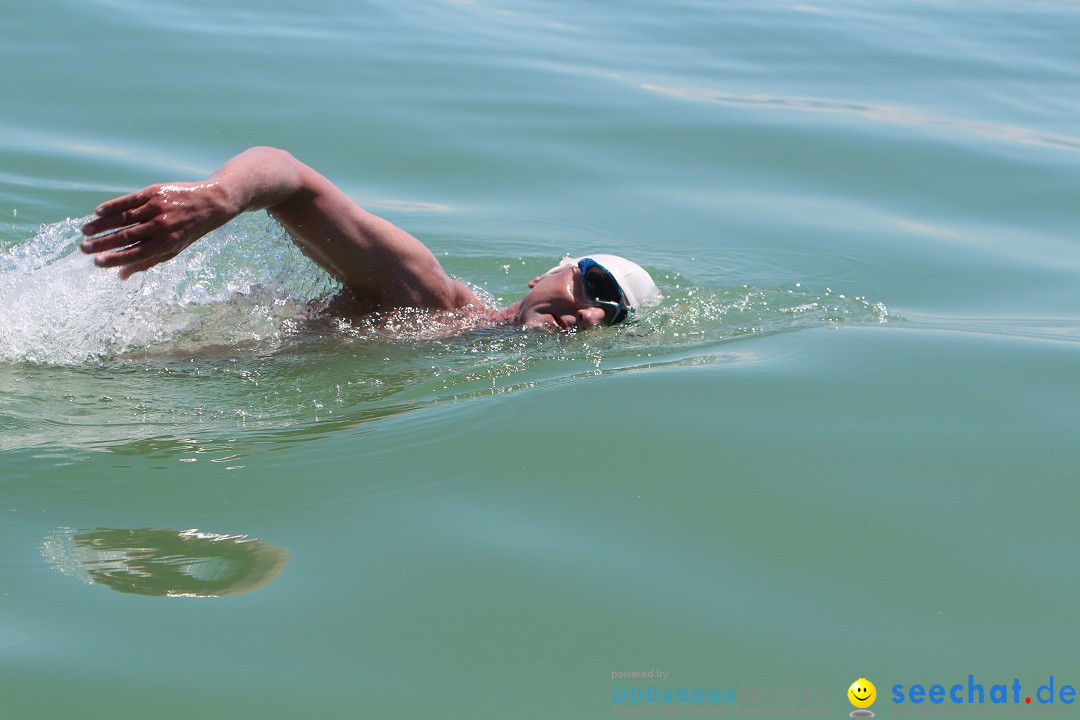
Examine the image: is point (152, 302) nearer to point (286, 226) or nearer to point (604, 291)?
point (286, 226)

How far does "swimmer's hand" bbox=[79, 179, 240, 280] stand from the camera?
3.41 m

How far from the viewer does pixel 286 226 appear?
4.52 m

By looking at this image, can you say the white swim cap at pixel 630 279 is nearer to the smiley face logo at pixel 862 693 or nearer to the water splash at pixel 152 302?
the water splash at pixel 152 302

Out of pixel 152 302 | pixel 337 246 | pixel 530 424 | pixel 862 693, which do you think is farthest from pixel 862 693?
pixel 152 302

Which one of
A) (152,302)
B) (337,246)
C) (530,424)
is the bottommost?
(530,424)

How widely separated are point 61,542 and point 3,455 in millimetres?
602

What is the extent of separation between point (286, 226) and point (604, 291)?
4.70ft

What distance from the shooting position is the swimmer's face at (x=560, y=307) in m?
5.21

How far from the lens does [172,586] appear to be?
9.18 feet

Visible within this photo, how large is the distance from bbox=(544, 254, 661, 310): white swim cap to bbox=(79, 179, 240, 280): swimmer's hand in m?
2.06

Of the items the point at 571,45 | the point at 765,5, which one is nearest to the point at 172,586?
the point at 571,45

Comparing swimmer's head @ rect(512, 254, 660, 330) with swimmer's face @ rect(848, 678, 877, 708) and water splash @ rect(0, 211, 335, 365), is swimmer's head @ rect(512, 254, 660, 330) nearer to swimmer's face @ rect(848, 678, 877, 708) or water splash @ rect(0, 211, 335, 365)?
water splash @ rect(0, 211, 335, 365)

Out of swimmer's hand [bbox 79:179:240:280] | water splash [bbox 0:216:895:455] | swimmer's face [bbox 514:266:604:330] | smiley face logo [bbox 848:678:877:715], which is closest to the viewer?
smiley face logo [bbox 848:678:877:715]

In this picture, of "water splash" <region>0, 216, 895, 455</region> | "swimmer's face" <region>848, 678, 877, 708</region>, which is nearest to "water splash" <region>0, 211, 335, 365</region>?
"water splash" <region>0, 216, 895, 455</region>
